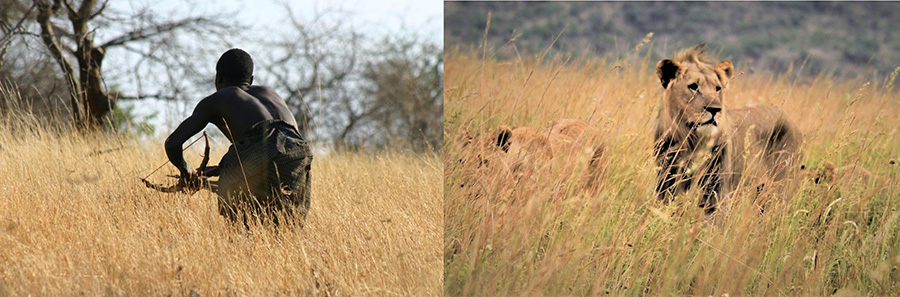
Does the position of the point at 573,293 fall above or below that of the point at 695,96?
below

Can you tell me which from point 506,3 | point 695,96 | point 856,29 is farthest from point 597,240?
point 506,3

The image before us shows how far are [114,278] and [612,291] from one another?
2151 millimetres

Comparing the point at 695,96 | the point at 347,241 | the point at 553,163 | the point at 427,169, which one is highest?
the point at 695,96

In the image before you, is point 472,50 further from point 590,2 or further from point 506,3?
point 590,2

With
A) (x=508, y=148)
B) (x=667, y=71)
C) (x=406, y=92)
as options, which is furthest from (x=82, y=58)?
(x=667, y=71)

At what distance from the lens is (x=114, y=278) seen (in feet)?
10.9

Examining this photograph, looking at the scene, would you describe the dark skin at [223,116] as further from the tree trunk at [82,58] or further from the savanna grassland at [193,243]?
the tree trunk at [82,58]

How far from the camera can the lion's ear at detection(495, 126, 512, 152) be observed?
138 inches

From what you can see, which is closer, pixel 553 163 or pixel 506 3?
pixel 553 163

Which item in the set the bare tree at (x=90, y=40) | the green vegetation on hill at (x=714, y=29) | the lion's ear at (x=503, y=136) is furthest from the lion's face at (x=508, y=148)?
the bare tree at (x=90, y=40)

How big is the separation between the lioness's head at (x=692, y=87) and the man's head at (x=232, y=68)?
208cm

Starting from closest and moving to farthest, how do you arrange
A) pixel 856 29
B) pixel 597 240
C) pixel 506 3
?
pixel 597 240, pixel 856 29, pixel 506 3

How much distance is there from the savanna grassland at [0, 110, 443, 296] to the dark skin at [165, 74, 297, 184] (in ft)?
1.10

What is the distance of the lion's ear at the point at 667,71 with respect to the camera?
367 centimetres
